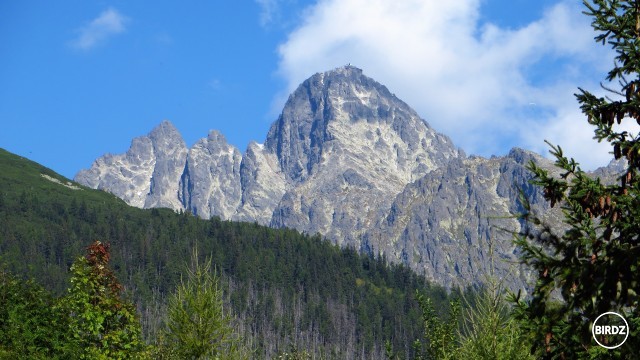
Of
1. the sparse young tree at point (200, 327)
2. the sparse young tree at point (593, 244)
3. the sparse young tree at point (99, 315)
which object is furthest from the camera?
the sparse young tree at point (99, 315)

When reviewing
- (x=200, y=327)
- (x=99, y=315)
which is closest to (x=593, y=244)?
(x=200, y=327)

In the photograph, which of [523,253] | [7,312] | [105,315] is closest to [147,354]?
[105,315]

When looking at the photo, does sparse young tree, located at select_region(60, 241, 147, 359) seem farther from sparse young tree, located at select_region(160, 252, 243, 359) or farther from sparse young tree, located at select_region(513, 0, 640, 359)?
sparse young tree, located at select_region(513, 0, 640, 359)

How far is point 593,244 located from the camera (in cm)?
1171

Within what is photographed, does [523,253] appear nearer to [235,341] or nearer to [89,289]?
[235,341]

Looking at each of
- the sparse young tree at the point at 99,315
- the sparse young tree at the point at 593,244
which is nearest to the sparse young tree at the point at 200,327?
the sparse young tree at the point at 99,315

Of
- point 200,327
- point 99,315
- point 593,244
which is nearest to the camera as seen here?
point 593,244

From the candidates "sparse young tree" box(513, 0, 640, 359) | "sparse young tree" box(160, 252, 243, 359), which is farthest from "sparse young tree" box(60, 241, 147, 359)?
"sparse young tree" box(513, 0, 640, 359)

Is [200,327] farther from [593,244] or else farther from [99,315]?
[593,244]

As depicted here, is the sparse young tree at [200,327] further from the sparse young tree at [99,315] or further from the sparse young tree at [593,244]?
the sparse young tree at [593,244]

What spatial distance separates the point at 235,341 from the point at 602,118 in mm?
19167

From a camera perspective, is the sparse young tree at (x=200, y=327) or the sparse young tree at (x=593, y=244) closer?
the sparse young tree at (x=593, y=244)

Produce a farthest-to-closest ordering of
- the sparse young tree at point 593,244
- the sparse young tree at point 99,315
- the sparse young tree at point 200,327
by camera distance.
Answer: the sparse young tree at point 99,315
the sparse young tree at point 200,327
the sparse young tree at point 593,244

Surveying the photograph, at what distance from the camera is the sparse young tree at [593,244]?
10.4m
